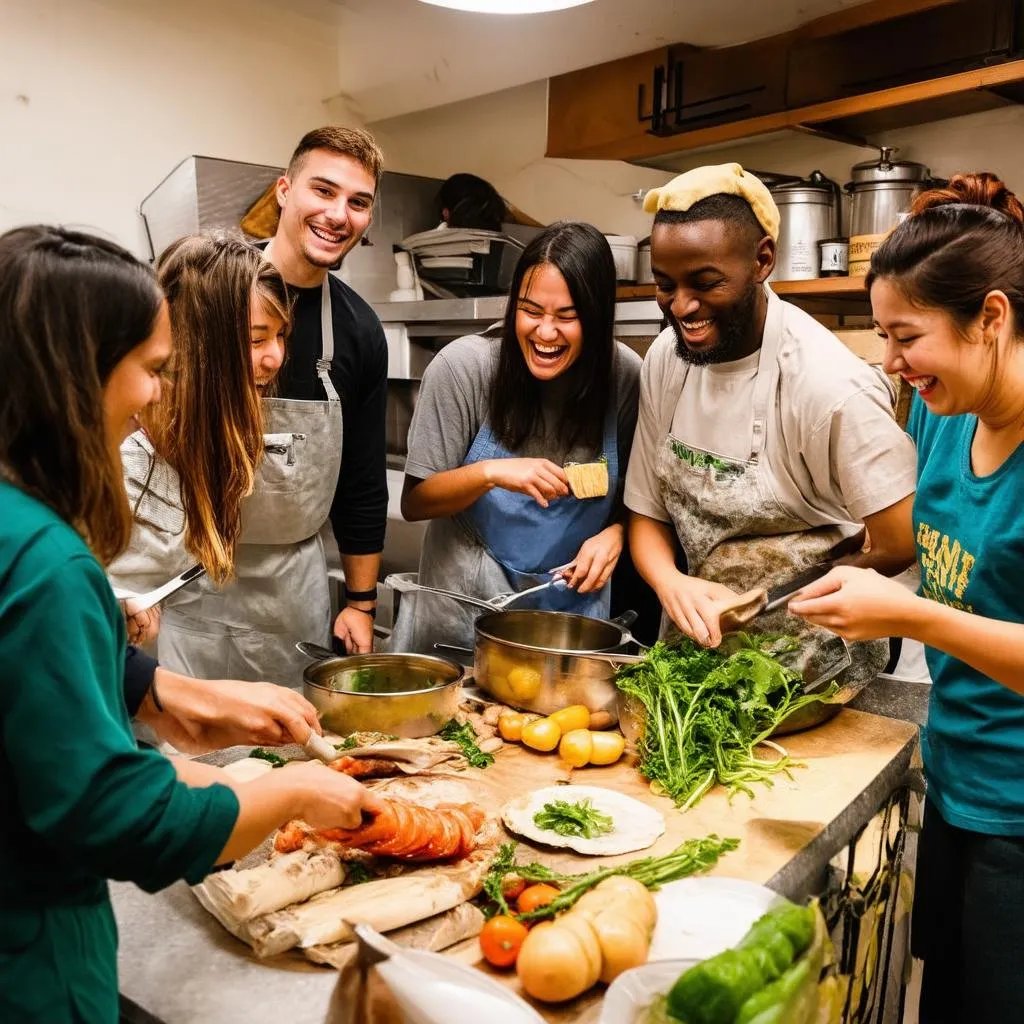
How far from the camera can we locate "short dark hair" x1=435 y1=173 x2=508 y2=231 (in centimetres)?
457

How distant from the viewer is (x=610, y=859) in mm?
1420

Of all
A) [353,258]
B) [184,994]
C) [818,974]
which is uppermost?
[353,258]

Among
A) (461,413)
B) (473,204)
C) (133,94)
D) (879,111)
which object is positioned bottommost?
(461,413)

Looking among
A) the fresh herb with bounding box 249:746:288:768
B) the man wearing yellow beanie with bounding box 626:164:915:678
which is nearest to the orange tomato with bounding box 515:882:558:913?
the fresh herb with bounding box 249:746:288:768

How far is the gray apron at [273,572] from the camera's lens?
99.6 inches

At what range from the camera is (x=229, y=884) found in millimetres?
1230

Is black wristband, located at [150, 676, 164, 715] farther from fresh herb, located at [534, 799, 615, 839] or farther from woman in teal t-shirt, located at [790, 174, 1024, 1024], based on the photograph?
woman in teal t-shirt, located at [790, 174, 1024, 1024]

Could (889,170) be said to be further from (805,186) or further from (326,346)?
(326,346)

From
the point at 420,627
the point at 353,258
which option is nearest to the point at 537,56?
the point at 353,258

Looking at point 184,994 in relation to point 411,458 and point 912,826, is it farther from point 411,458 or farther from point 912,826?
point 411,458

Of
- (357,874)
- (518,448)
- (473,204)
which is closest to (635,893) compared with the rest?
(357,874)

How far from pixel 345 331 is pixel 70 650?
76.3 inches

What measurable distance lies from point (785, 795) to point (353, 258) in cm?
376

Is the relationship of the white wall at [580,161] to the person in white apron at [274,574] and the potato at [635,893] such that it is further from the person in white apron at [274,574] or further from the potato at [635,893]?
the potato at [635,893]
